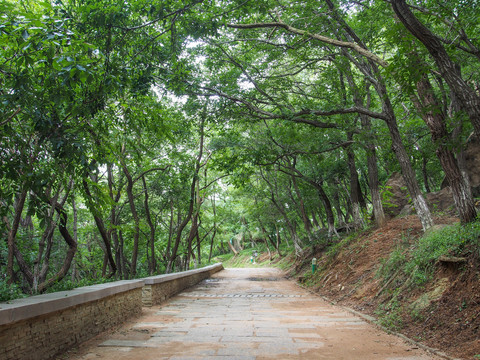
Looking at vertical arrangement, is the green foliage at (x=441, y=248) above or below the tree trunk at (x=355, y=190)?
below

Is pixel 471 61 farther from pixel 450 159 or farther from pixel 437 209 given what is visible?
pixel 437 209

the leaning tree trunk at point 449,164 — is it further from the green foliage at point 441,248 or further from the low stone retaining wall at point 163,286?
the low stone retaining wall at point 163,286

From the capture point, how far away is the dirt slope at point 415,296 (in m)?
4.50

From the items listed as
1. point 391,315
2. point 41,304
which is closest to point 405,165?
point 391,315

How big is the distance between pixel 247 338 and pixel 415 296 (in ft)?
10.3

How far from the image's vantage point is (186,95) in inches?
419

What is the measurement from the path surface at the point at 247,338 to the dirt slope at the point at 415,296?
398 mm

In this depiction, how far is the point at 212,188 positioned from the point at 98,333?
17.0 m

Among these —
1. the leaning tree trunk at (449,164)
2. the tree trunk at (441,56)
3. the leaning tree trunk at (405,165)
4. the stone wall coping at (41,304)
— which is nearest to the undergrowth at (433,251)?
the leaning tree trunk at (449,164)

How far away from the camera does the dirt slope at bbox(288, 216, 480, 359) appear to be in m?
4.50

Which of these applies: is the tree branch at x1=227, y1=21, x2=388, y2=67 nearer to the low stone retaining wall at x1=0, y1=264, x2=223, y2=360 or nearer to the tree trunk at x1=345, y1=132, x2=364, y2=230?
the low stone retaining wall at x1=0, y1=264, x2=223, y2=360

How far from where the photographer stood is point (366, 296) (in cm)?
807

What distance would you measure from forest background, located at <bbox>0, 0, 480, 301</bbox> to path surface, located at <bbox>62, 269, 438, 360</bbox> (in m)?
1.69

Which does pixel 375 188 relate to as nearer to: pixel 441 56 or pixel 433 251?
pixel 433 251
